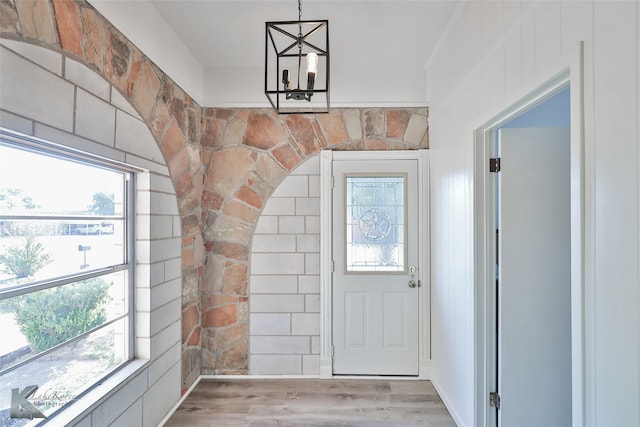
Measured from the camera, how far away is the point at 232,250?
3084mm

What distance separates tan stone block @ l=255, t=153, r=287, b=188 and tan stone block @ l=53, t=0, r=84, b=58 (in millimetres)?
1649

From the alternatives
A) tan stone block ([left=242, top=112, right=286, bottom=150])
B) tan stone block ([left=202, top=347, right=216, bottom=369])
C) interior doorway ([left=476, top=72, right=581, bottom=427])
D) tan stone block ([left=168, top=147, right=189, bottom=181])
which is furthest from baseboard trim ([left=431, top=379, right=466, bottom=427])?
tan stone block ([left=168, top=147, right=189, bottom=181])

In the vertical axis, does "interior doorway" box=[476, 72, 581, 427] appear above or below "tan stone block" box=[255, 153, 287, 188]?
below

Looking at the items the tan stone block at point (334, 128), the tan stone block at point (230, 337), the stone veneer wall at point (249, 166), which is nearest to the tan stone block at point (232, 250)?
the stone veneer wall at point (249, 166)

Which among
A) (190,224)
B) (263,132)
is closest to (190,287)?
(190,224)

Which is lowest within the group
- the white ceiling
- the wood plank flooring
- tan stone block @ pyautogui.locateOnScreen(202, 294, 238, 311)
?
the wood plank flooring

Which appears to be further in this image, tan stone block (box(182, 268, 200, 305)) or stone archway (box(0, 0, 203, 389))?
tan stone block (box(182, 268, 200, 305))

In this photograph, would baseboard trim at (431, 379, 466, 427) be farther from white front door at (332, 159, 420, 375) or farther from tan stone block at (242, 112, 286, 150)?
tan stone block at (242, 112, 286, 150)

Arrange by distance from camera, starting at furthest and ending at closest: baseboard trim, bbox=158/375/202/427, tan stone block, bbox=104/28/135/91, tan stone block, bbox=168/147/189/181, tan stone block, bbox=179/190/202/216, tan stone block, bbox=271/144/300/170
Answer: tan stone block, bbox=271/144/300/170, tan stone block, bbox=179/190/202/216, tan stone block, bbox=168/147/189/181, baseboard trim, bbox=158/375/202/427, tan stone block, bbox=104/28/135/91

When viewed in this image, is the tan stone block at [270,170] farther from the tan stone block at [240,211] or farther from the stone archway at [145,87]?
the stone archway at [145,87]

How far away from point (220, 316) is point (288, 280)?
72 centimetres

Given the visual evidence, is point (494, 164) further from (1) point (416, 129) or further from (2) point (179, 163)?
(2) point (179, 163)

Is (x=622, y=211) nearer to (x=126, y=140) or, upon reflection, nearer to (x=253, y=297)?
(x=126, y=140)

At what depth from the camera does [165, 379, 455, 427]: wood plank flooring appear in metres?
2.39
